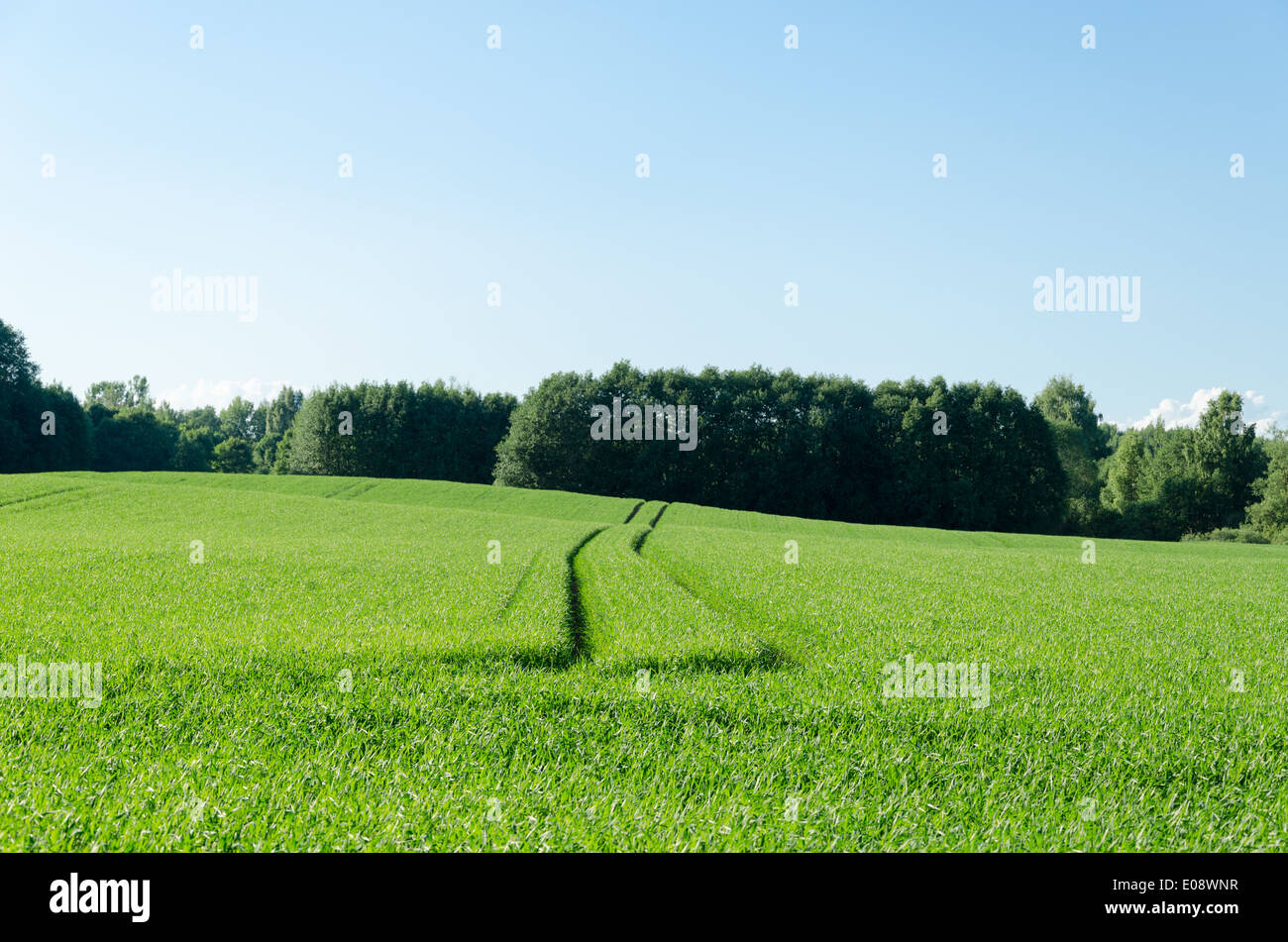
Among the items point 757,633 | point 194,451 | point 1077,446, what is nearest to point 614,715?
point 757,633

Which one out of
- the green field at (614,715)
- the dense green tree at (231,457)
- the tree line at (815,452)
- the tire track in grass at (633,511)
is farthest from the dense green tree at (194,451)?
the green field at (614,715)

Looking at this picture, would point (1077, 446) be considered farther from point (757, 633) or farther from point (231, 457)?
point (231, 457)

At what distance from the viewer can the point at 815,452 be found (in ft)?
259

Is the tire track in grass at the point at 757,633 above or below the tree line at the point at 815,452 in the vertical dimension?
below

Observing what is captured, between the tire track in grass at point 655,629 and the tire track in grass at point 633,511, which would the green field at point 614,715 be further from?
the tire track in grass at point 633,511

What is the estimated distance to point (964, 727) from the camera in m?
8.48

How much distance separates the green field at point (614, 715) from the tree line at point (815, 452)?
58.3 m

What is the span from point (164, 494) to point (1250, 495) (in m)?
99.4

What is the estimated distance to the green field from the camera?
5.77 m

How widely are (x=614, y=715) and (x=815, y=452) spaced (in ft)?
238

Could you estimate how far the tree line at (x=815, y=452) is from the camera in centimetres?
7725

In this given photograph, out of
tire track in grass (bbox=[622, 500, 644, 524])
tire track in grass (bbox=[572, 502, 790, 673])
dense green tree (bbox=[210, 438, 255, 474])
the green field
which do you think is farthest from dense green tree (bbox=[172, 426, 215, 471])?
tire track in grass (bbox=[572, 502, 790, 673])

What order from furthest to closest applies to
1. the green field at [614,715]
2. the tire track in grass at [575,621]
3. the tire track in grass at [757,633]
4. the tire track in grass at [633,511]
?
the tire track in grass at [633,511], the tire track in grass at [575,621], the tire track in grass at [757,633], the green field at [614,715]

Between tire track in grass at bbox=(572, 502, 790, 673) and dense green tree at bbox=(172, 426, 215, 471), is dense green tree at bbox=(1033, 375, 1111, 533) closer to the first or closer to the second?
tire track in grass at bbox=(572, 502, 790, 673)
